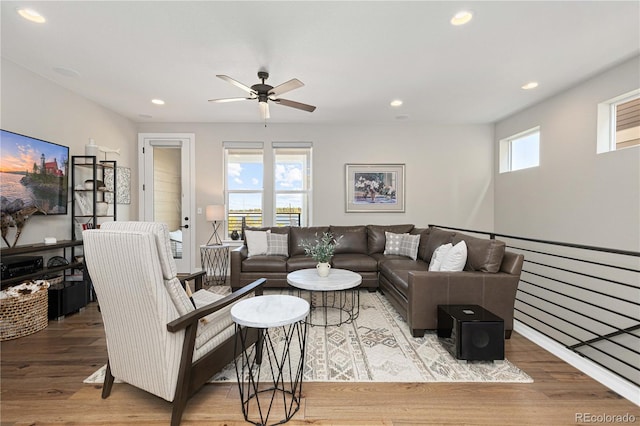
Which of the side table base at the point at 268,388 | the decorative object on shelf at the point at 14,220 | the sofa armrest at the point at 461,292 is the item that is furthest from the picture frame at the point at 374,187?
the decorative object on shelf at the point at 14,220

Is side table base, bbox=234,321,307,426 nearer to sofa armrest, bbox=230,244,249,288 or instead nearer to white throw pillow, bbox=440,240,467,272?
white throw pillow, bbox=440,240,467,272

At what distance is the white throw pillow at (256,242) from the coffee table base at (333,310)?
1.04 m

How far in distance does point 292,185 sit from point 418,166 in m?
2.41

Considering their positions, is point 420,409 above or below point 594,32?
below

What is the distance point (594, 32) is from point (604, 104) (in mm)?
1269

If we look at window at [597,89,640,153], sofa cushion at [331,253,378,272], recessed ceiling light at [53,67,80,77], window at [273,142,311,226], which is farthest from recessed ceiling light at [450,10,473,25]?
recessed ceiling light at [53,67,80,77]

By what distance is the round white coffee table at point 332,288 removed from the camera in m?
2.66

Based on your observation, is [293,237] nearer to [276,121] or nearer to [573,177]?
[276,121]

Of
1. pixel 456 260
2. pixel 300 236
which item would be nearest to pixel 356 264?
pixel 300 236

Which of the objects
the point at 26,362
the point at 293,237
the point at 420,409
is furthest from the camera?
the point at 293,237

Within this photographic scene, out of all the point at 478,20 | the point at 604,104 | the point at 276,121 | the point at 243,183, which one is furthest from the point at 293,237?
the point at 604,104

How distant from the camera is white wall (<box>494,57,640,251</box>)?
9.54 ft

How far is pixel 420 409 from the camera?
1657 millimetres

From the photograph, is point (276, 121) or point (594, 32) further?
point (276, 121)
